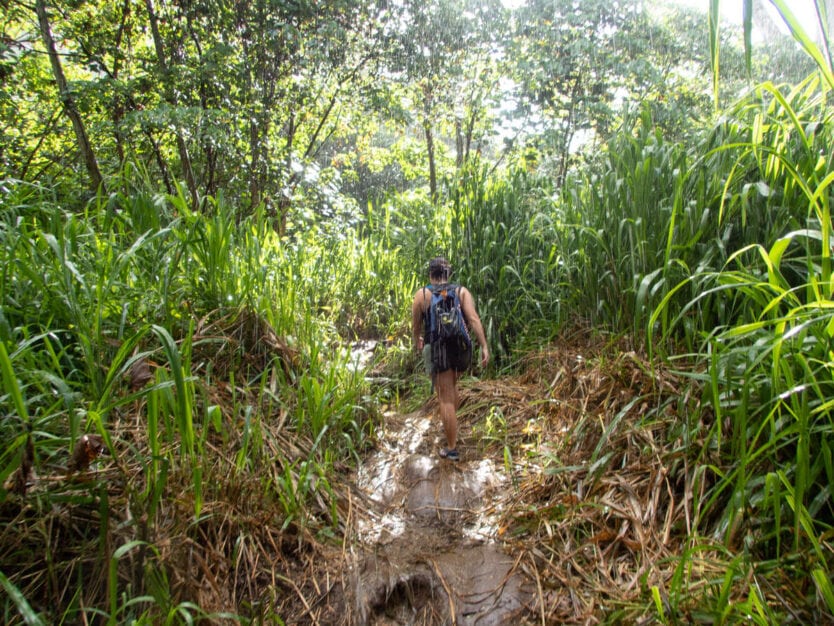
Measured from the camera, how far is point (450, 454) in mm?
3102

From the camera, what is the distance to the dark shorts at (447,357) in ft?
10.5

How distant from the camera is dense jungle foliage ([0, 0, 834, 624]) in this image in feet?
5.09

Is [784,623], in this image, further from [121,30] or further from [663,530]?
[121,30]

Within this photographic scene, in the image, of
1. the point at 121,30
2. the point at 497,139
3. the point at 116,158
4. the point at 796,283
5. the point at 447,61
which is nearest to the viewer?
the point at 796,283

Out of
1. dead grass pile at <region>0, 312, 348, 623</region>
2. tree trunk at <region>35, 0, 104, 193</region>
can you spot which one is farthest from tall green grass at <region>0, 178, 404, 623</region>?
tree trunk at <region>35, 0, 104, 193</region>

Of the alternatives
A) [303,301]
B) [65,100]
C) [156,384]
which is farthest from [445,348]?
[65,100]

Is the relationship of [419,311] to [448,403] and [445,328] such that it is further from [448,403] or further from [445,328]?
[448,403]

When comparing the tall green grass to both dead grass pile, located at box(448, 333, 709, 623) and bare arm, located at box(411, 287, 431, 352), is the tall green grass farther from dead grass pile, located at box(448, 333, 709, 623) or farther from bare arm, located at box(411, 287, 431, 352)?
dead grass pile, located at box(448, 333, 709, 623)

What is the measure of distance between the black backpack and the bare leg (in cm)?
9

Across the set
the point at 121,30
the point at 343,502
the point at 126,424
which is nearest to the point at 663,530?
the point at 343,502

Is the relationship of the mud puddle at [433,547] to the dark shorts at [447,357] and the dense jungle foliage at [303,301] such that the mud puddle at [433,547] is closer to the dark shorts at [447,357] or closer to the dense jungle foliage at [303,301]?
the dense jungle foliage at [303,301]

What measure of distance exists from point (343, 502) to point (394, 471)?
525mm

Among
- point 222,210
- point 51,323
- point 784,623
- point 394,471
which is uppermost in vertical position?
point 222,210

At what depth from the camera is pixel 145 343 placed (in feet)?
7.82
